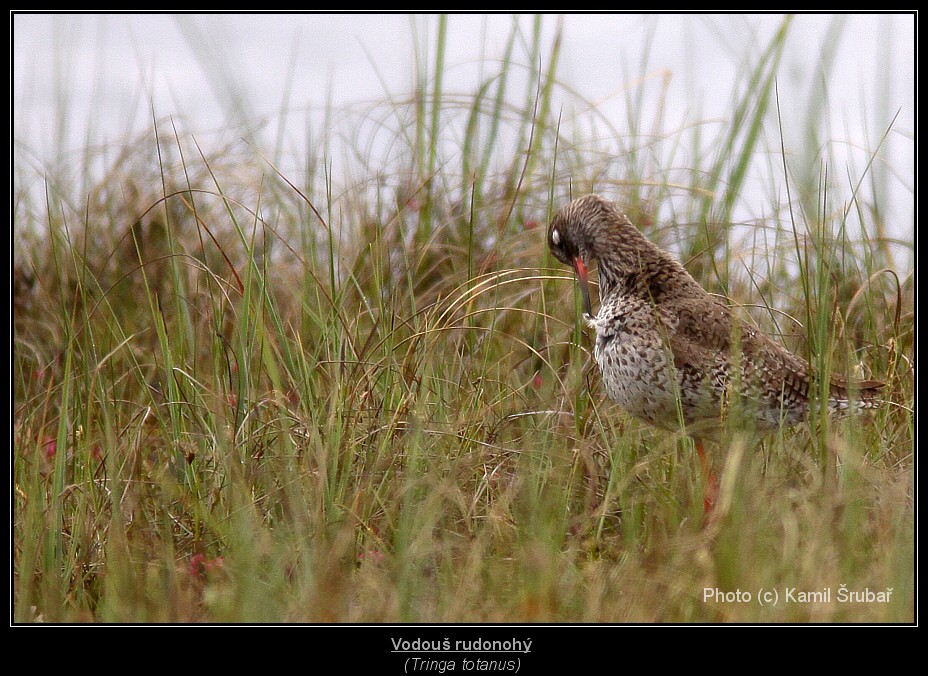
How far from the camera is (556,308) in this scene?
5766 mm

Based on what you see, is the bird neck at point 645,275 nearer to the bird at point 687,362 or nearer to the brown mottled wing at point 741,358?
the bird at point 687,362

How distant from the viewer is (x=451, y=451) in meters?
4.62

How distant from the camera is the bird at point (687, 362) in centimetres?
440

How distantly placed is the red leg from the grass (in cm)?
7

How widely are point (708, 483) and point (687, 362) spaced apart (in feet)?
1.82

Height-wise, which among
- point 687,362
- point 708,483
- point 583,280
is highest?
point 583,280

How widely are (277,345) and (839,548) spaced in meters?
3.02

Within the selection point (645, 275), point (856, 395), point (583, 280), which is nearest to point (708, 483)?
point (856, 395)

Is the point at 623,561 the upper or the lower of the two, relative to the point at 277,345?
lower

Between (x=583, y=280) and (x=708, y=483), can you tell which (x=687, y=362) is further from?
(x=583, y=280)

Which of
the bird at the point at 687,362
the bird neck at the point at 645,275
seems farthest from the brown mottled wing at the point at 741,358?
the bird neck at the point at 645,275

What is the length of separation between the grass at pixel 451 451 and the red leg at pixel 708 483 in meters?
0.07
